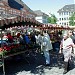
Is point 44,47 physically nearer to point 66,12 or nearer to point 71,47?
point 71,47

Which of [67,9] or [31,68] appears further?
[67,9]

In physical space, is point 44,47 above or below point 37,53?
above

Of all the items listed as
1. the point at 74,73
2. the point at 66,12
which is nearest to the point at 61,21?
the point at 66,12

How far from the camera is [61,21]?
12150 cm

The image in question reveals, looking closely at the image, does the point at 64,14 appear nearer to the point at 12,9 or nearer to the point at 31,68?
the point at 12,9

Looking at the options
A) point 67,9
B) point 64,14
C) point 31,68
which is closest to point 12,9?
point 31,68

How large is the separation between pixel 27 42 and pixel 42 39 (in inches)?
59.2

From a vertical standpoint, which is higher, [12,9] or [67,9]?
[12,9]

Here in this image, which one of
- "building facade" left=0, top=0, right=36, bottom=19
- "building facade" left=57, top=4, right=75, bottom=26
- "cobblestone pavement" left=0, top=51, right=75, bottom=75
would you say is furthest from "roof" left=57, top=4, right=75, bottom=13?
"cobblestone pavement" left=0, top=51, right=75, bottom=75

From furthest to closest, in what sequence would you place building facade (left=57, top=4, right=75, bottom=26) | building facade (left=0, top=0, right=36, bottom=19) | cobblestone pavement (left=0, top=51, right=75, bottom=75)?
building facade (left=57, top=4, right=75, bottom=26), building facade (left=0, top=0, right=36, bottom=19), cobblestone pavement (left=0, top=51, right=75, bottom=75)

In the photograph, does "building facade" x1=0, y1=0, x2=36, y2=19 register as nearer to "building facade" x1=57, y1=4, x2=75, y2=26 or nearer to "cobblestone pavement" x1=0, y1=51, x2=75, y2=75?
"cobblestone pavement" x1=0, y1=51, x2=75, y2=75

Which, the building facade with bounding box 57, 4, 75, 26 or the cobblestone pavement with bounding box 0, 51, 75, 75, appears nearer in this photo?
the cobblestone pavement with bounding box 0, 51, 75, 75

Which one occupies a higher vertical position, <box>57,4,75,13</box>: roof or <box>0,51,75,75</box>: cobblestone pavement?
<box>57,4,75,13</box>: roof

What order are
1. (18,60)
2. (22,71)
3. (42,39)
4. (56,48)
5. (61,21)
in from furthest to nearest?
(61,21) → (56,48) → (18,60) → (42,39) → (22,71)
